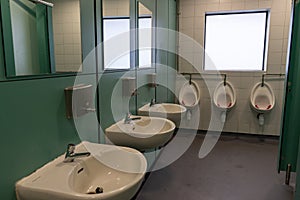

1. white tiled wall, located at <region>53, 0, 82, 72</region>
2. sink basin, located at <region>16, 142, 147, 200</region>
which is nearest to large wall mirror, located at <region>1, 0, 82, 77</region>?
white tiled wall, located at <region>53, 0, 82, 72</region>

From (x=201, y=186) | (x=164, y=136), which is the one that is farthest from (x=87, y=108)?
(x=201, y=186)

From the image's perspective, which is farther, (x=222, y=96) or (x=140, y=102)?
(x=222, y=96)

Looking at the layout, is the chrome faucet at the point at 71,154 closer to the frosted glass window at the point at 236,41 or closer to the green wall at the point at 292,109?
the green wall at the point at 292,109

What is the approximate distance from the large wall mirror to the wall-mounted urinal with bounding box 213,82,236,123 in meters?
3.14

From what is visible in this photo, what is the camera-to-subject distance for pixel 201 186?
8.36 ft

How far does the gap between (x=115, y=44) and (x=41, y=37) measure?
89cm

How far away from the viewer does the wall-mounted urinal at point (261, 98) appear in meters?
3.95

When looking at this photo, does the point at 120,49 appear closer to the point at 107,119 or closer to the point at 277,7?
the point at 107,119

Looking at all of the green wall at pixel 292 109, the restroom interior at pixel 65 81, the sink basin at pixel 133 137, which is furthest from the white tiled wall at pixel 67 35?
the green wall at pixel 292 109

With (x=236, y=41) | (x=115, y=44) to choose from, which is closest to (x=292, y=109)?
(x=115, y=44)

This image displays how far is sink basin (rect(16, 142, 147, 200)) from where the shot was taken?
3.40ft

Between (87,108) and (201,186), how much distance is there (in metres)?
1.69

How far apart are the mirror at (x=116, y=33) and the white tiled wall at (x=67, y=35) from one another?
370 millimetres

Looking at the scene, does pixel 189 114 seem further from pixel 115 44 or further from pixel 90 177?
pixel 90 177
